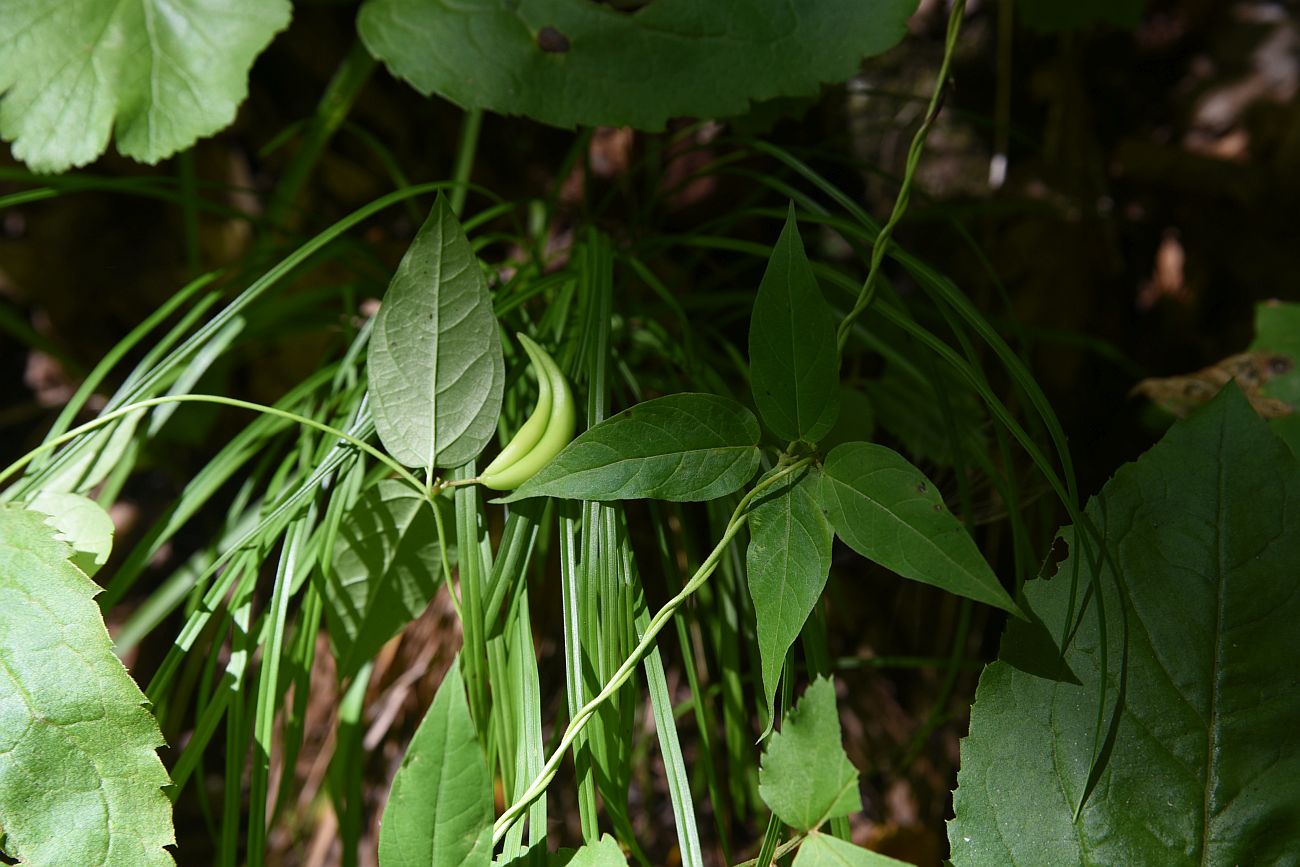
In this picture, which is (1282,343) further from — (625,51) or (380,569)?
(380,569)

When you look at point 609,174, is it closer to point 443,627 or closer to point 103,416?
point 443,627

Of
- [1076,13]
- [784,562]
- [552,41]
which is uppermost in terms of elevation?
[1076,13]

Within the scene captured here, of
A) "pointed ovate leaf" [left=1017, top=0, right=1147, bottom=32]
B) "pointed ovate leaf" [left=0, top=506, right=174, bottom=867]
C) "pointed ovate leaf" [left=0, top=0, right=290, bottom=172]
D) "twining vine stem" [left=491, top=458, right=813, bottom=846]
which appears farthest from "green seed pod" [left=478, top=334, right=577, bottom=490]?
"pointed ovate leaf" [left=1017, top=0, right=1147, bottom=32]

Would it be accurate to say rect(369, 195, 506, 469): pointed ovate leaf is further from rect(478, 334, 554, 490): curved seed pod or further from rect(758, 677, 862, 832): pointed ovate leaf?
rect(758, 677, 862, 832): pointed ovate leaf

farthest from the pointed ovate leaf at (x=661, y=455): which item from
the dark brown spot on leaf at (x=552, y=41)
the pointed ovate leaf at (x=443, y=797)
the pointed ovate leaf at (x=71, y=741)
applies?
the dark brown spot on leaf at (x=552, y=41)

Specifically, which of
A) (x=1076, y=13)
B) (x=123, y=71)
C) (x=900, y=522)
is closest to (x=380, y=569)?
(x=900, y=522)

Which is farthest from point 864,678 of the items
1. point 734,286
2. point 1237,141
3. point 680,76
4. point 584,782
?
point 1237,141
